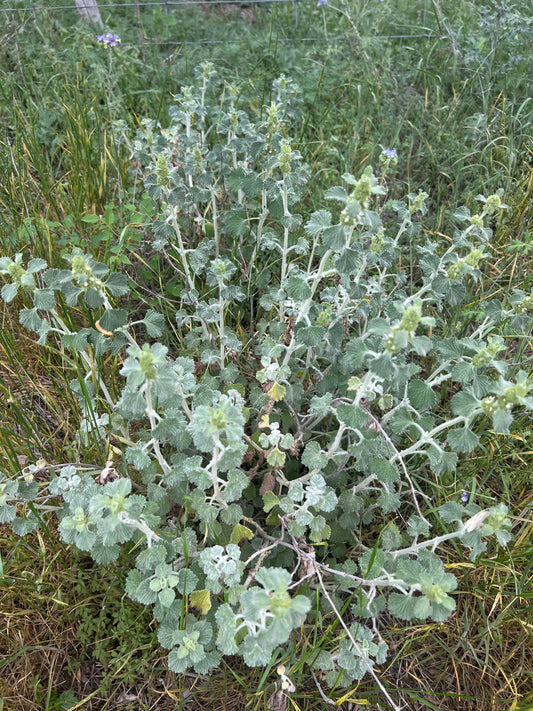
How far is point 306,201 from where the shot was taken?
3.29 m

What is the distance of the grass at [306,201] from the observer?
2.01m

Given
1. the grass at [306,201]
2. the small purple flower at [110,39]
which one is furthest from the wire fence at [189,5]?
the small purple flower at [110,39]

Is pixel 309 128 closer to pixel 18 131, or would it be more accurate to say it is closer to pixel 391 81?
pixel 391 81

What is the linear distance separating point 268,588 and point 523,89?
3655 mm

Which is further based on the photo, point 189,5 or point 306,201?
point 189,5

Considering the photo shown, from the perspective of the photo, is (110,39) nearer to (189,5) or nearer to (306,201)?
(306,201)

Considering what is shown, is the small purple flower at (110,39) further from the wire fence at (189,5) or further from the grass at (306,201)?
the wire fence at (189,5)

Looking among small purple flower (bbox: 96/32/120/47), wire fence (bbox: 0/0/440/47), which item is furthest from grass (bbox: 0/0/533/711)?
small purple flower (bbox: 96/32/120/47)

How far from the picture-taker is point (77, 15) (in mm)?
4387

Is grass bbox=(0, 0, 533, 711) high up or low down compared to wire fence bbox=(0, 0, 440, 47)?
down

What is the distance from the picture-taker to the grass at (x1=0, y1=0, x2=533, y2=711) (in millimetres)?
2010

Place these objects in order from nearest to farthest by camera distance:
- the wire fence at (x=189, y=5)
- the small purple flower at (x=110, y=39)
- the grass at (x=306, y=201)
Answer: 1. the grass at (x=306, y=201)
2. the small purple flower at (x=110, y=39)
3. the wire fence at (x=189, y=5)

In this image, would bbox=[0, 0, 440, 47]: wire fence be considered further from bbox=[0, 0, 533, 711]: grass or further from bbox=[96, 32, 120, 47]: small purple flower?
bbox=[96, 32, 120, 47]: small purple flower

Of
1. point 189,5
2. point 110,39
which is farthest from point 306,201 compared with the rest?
point 189,5
